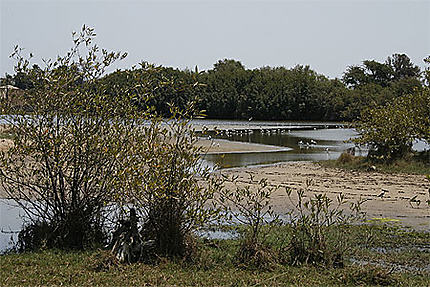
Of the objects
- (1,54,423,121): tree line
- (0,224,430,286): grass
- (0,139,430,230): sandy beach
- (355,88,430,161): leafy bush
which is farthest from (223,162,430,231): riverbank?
(1,54,423,121): tree line

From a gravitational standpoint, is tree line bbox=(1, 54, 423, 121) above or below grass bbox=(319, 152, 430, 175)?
above

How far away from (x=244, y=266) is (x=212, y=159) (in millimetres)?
18752

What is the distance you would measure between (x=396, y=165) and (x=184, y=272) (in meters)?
16.0

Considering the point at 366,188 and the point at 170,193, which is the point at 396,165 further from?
the point at 170,193

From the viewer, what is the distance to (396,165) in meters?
21.6

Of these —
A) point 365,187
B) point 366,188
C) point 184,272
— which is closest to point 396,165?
point 365,187

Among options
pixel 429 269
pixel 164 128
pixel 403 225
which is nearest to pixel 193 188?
pixel 164 128

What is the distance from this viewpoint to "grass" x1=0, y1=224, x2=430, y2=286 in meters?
7.00

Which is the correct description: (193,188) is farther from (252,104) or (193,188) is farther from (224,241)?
(252,104)

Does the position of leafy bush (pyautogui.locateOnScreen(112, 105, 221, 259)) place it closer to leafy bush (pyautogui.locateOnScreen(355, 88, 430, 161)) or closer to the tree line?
leafy bush (pyautogui.locateOnScreen(355, 88, 430, 161))

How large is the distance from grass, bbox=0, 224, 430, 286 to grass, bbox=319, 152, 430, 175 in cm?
1292

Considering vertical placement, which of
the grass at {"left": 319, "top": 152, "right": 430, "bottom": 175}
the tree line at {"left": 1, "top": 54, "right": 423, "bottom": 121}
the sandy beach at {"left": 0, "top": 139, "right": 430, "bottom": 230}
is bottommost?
the sandy beach at {"left": 0, "top": 139, "right": 430, "bottom": 230}

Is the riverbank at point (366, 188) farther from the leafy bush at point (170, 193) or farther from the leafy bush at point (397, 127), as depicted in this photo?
the leafy bush at point (170, 193)

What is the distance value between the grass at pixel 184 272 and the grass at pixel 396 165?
42.4ft
